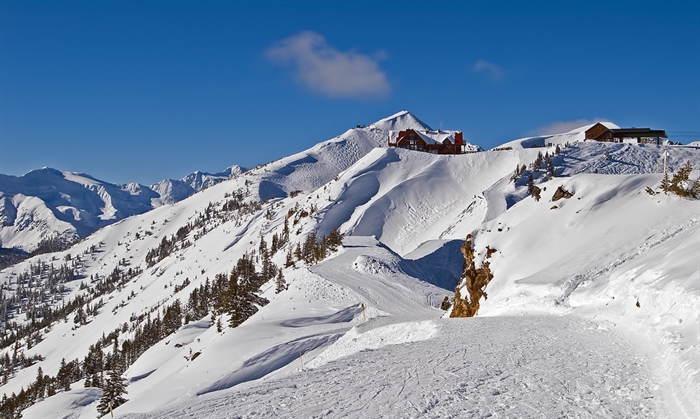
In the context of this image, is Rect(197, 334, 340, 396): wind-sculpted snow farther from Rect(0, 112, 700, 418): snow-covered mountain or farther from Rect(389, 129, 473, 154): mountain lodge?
Rect(389, 129, 473, 154): mountain lodge

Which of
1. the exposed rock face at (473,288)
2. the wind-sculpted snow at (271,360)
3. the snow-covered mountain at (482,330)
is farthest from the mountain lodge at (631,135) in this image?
the wind-sculpted snow at (271,360)

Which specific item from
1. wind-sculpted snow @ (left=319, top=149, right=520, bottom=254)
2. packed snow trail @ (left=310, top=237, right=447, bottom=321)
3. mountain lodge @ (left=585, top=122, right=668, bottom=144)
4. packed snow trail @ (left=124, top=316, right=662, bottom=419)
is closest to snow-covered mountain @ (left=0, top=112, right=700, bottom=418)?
packed snow trail @ (left=124, top=316, right=662, bottom=419)

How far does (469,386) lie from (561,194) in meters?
28.9

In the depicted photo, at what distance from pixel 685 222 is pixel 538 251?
781cm

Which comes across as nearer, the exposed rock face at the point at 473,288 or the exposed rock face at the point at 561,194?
the exposed rock face at the point at 473,288

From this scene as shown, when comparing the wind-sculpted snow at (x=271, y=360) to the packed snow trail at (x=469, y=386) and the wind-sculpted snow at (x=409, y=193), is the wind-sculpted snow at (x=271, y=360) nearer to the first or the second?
the packed snow trail at (x=469, y=386)

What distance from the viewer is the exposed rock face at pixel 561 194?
3559 cm

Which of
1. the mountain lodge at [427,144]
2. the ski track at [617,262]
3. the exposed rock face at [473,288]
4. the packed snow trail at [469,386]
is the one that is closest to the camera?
the packed snow trail at [469,386]

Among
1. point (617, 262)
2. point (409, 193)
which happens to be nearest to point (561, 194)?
point (617, 262)

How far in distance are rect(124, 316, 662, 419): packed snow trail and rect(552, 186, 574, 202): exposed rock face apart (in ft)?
73.0

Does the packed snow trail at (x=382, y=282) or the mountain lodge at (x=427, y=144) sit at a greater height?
the mountain lodge at (x=427, y=144)

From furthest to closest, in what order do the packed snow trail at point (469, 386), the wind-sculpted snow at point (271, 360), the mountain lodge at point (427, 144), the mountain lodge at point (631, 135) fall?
1. the mountain lodge at point (427, 144)
2. the mountain lodge at point (631, 135)
3. the wind-sculpted snow at point (271, 360)
4. the packed snow trail at point (469, 386)

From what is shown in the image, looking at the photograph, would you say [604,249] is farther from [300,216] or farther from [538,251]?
[300,216]

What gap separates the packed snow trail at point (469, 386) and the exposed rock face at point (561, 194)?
22.3 m
